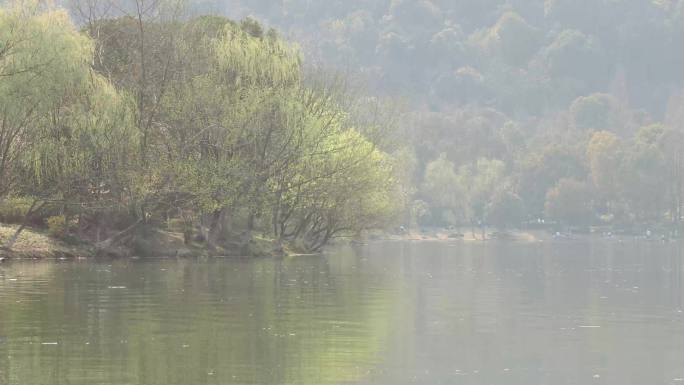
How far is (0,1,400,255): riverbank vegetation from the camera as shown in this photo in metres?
50.4

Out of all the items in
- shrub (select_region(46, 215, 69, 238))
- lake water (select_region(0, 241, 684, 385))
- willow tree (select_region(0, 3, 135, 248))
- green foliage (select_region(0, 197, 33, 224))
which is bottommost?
lake water (select_region(0, 241, 684, 385))

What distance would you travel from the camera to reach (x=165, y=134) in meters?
60.3

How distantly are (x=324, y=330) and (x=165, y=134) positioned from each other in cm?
3566

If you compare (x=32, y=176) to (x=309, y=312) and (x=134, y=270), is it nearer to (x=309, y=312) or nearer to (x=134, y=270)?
(x=134, y=270)

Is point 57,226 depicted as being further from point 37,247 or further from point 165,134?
point 165,134

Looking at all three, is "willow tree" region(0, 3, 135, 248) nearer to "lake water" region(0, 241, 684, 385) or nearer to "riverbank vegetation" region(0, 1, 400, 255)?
"riverbank vegetation" region(0, 1, 400, 255)

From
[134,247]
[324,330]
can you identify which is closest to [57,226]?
[134,247]

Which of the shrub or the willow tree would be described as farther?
the shrub

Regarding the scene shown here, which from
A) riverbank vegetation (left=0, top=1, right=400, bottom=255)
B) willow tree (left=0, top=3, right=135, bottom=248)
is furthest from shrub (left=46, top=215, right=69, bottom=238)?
willow tree (left=0, top=3, right=135, bottom=248)

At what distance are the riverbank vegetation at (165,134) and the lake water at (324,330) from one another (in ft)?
28.0

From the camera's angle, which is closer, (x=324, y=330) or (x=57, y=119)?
(x=324, y=330)

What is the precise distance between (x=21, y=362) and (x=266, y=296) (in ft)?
51.4

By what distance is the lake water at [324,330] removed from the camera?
1992 centimetres

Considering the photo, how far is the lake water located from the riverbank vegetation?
8.52 m
